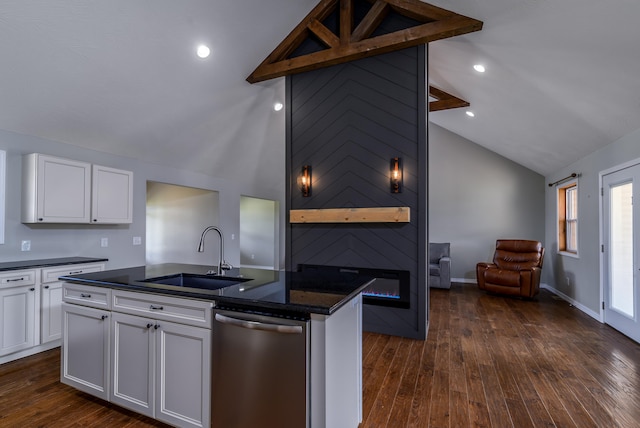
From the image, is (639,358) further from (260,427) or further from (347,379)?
(260,427)

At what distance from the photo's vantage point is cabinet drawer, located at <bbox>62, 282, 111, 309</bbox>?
7.03 ft

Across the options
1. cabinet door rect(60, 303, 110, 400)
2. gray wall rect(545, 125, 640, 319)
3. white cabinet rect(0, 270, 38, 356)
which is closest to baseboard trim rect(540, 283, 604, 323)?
gray wall rect(545, 125, 640, 319)

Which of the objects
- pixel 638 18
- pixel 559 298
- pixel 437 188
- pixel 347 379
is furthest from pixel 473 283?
pixel 347 379

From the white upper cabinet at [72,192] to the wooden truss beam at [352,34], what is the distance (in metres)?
2.31

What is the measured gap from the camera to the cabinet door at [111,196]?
3832mm

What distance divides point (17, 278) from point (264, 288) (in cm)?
272

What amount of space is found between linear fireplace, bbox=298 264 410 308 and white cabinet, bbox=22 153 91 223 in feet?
10.6

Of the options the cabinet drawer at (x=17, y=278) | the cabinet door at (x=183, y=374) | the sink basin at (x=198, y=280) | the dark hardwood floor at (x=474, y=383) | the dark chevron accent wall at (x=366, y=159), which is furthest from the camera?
the dark chevron accent wall at (x=366, y=159)

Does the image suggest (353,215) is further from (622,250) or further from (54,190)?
(54,190)

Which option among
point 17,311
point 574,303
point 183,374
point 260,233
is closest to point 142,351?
point 183,374

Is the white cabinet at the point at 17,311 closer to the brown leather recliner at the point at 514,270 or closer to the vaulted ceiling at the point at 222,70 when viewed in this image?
the vaulted ceiling at the point at 222,70

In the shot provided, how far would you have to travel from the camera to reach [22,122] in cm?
330

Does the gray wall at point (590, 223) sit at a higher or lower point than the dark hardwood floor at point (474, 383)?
higher

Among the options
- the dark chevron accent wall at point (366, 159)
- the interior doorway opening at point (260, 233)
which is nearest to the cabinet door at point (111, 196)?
the dark chevron accent wall at point (366, 159)
